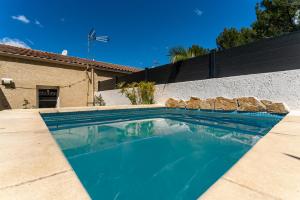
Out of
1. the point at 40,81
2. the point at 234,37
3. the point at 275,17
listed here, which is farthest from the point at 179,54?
the point at 234,37

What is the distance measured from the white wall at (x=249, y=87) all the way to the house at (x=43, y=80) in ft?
24.8

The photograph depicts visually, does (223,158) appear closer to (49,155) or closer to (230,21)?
(49,155)

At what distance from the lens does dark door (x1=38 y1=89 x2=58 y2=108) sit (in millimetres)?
11892

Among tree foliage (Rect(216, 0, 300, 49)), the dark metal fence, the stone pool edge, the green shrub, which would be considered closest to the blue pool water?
the stone pool edge

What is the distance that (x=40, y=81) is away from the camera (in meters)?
11.4

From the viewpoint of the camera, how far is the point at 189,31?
2306cm

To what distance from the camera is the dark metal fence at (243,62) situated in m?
Answer: 4.95

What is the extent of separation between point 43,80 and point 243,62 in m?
12.0

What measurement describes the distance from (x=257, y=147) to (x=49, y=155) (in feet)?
6.84

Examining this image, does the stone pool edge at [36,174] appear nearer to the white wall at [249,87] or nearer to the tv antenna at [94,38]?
the white wall at [249,87]

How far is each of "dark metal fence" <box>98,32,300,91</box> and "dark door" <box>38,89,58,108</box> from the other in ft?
27.8

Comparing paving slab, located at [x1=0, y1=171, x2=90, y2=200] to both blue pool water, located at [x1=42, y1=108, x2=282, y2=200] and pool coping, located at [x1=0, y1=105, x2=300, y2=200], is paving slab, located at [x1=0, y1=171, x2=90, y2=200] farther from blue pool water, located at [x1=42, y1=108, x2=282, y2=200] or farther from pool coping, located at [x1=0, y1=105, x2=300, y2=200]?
blue pool water, located at [x1=42, y1=108, x2=282, y2=200]

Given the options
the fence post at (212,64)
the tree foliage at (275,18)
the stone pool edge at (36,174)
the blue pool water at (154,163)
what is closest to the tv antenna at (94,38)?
the fence post at (212,64)

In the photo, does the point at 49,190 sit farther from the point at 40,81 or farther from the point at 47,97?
the point at 47,97
